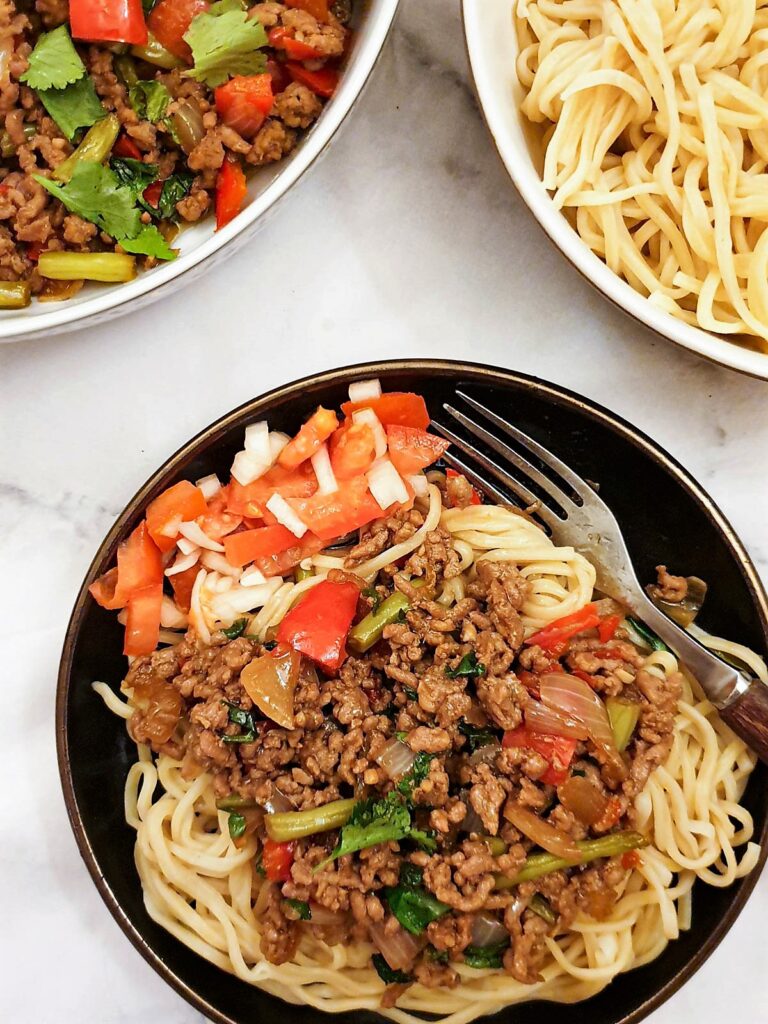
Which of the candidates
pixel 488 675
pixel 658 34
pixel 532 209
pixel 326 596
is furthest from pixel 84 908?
pixel 658 34

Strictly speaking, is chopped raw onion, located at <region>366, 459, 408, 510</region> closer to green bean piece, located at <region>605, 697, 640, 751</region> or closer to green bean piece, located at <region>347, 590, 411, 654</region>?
green bean piece, located at <region>347, 590, 411, 654</region>

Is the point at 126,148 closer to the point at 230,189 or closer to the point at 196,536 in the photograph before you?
the point at 230,189

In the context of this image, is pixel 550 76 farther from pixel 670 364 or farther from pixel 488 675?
pixel 488 675

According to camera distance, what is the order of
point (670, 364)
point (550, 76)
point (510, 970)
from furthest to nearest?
point (670, 364)
point (550, 76)
point (510, 970)

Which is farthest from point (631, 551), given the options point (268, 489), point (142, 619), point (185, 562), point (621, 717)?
point (142, 619)

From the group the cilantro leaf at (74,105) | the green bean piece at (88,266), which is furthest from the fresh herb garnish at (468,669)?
the cilantro leaf at (74,105)

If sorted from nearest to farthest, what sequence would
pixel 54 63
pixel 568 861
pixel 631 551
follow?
pixel 568 861 → pixel 54 63 → pixel 631 551
